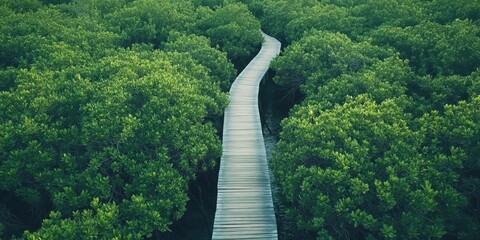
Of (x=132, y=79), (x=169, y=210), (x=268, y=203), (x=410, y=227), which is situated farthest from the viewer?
(x=132, y=79)

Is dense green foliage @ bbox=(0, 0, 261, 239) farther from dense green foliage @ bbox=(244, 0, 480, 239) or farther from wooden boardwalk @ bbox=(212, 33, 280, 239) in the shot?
dense green foliage @ bbox=(244, 0, 480, 239)

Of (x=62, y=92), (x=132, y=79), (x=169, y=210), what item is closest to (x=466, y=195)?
(x=169, y=210)

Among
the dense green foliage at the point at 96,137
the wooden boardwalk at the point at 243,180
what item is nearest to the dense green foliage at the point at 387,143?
the wooden boardwalk at the point at 243,180

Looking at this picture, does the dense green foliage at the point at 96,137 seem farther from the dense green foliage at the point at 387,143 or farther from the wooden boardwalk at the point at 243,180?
the dense green foliage at the point at 387,143

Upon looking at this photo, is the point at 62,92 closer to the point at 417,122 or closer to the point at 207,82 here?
the point at 207,82

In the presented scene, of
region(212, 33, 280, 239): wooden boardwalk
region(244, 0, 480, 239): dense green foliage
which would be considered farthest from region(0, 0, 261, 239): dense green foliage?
region(244, 0, 480, 239): dense green foliage
